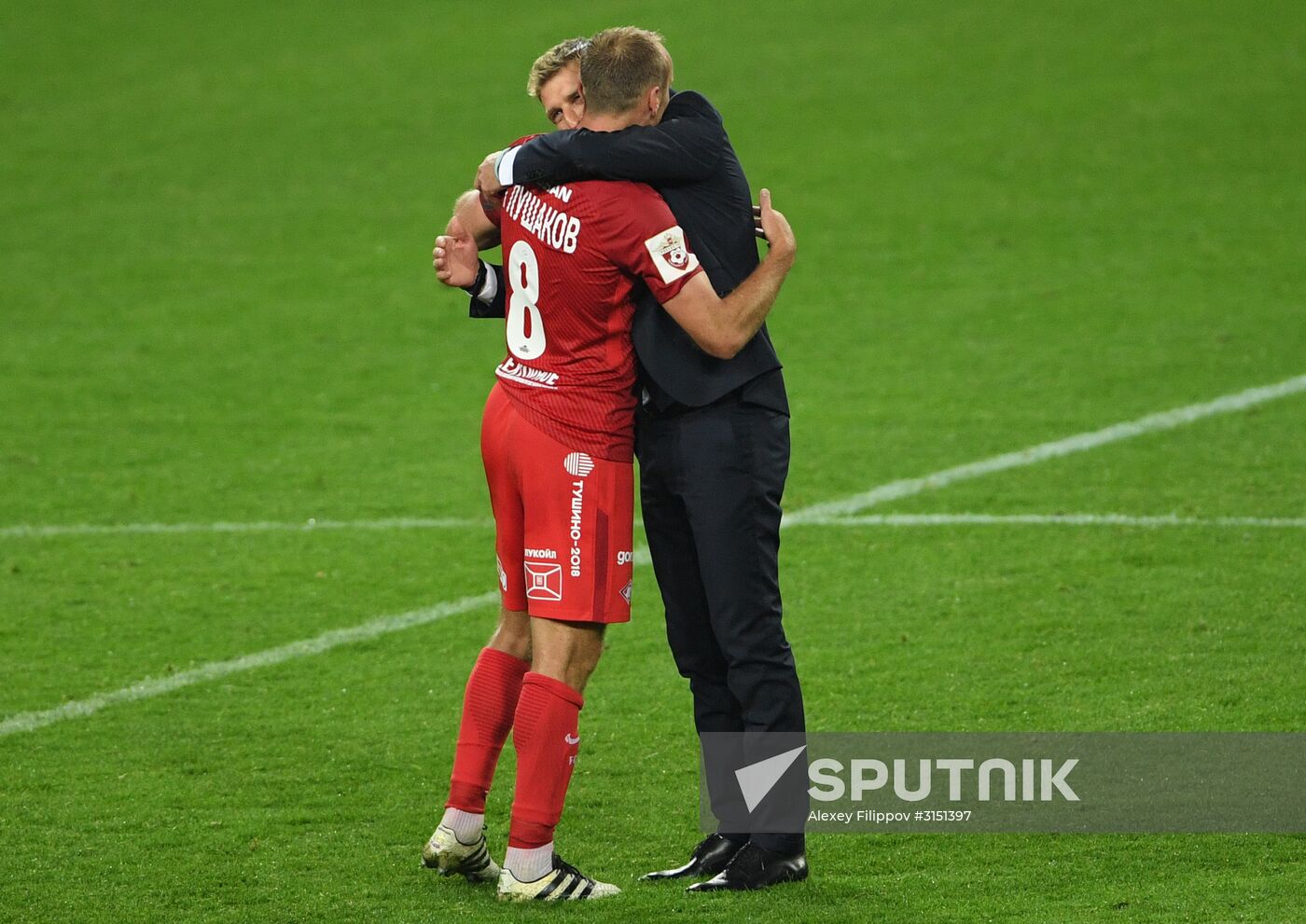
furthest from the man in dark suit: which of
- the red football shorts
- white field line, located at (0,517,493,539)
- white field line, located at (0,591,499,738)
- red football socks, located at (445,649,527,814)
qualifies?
white field line, located at (0,517,493,539)

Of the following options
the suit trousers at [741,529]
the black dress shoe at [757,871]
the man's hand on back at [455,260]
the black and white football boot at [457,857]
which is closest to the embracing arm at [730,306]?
the suit trousers at [741,529]

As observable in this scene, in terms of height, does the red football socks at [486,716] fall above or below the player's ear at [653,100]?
below

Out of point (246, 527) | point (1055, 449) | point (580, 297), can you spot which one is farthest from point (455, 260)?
point (1055, 449)

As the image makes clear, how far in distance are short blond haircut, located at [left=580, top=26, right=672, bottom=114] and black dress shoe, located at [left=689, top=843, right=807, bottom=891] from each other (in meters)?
1.70

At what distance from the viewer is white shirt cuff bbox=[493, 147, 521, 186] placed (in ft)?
13.0

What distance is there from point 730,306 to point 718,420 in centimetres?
27

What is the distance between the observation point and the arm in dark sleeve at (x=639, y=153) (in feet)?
12.5

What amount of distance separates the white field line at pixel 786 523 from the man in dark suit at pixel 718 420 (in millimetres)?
2188

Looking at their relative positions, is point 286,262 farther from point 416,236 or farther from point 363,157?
point 363,157

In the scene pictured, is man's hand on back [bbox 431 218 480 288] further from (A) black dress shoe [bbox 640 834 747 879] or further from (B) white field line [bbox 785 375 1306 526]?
(B) white field line [bbox 785 375 1306 526]

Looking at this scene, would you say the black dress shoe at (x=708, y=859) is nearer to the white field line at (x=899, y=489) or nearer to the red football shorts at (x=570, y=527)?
the red football shorts at (x=570, y=527)

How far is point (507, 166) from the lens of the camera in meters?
3.98

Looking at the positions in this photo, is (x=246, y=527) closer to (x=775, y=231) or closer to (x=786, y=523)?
(x=786, y=523)

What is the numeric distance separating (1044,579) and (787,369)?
3.74 meters
